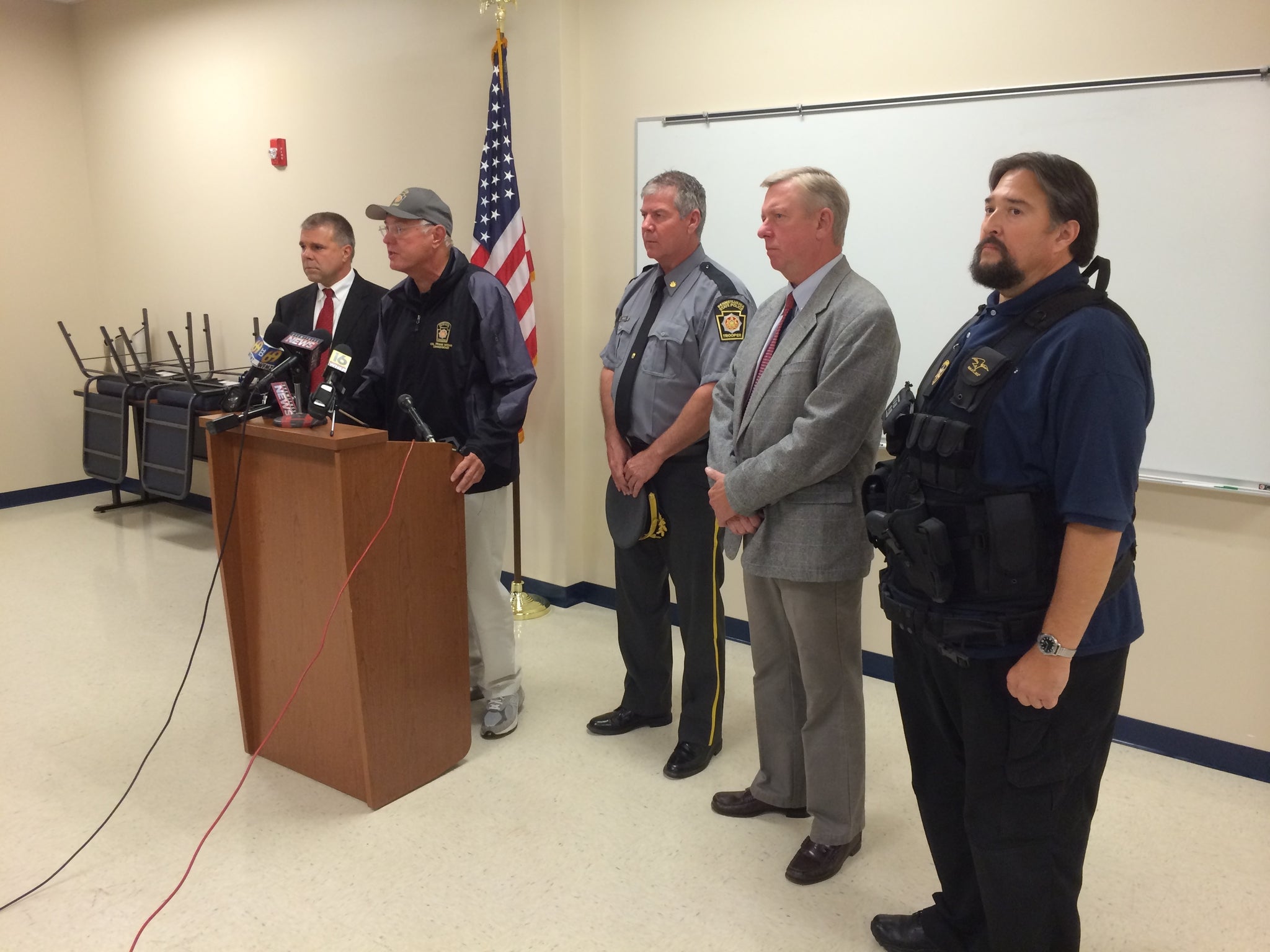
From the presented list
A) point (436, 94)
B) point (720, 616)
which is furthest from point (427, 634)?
point (436, 94)

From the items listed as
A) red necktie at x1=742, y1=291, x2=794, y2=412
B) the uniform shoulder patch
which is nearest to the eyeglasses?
the uniform shoulder patch

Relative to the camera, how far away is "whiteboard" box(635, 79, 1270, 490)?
2.42 meters

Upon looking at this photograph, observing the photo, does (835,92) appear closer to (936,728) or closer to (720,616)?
(720,616)

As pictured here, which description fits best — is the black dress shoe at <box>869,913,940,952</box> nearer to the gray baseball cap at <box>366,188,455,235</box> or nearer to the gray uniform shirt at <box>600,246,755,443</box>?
the gray uniform shirt at <box>600,246,755,443</box>

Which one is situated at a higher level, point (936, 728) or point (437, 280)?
point (437, 280)

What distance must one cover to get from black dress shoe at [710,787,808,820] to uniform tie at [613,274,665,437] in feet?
3.52

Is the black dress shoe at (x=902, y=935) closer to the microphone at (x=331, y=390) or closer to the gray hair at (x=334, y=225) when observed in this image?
the microphone at (x=331, y=390)

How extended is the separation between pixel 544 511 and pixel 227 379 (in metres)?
2.40

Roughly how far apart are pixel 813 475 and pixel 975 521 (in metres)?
0.52

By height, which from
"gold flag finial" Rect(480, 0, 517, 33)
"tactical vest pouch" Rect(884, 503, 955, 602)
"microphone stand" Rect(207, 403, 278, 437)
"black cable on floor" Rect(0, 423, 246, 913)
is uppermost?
"gold flag finial" Rect(480, 0, 517, 33)

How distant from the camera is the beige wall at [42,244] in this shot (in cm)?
542

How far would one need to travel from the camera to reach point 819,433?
1908mm

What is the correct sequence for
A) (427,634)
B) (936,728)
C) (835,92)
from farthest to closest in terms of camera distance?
(835,92)
(427,634)
(936,728)

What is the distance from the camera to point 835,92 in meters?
3.04
